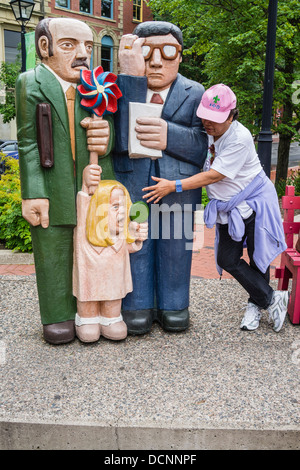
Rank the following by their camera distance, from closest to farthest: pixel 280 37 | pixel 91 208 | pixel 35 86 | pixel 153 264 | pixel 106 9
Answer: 1. pixel 35 86
2. pixel 91 208
3. pixel 153 264
4. pixel 280 37
5. pixel 106 9

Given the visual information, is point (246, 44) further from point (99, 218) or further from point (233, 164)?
point (99, 218)

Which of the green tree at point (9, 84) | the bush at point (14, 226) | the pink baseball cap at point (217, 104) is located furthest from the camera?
the green tree at point (9, 84)

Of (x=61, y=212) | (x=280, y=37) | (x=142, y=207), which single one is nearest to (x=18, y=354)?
(x=61, y=212)

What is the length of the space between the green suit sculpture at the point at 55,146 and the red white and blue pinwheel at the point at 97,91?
0.06 metres

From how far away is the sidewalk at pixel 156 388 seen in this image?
2025 mm

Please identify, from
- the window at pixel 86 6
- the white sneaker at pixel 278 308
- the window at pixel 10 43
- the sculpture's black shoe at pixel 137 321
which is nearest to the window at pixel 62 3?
the window at pixel 86 6

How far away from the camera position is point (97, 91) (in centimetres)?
249

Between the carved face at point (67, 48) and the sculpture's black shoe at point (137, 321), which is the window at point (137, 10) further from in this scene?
the sculpture's black shoe at point (137, 321)

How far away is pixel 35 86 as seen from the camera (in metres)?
2.46

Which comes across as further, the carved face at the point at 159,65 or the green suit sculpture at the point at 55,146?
the carved face at the point at 159,65

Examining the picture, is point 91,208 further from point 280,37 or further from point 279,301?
point 280,37

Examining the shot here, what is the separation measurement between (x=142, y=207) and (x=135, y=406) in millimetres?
1218

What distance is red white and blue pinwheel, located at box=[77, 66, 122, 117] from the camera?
2.49m

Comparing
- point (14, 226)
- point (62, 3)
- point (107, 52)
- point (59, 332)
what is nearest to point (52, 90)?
point (59, 332)
